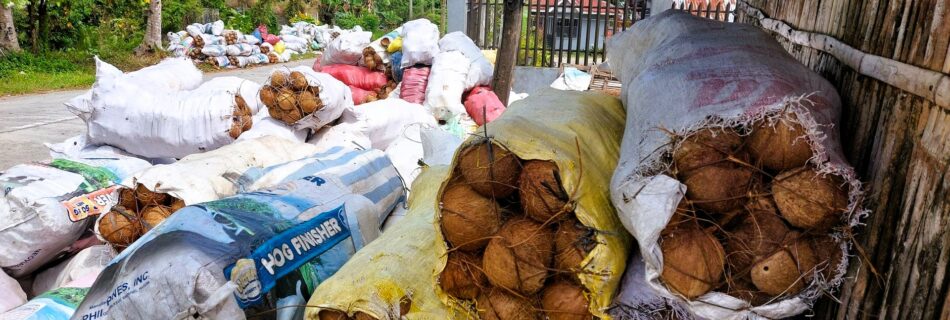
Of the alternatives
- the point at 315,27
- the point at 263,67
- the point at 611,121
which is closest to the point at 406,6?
the point at 315,27

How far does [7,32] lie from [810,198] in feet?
49.3

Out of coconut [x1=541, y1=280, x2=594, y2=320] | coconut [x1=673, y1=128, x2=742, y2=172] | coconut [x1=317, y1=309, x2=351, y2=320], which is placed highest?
coconut [x1=673, y1=128, x2=742, y2=172]

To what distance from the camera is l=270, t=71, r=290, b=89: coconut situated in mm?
4211

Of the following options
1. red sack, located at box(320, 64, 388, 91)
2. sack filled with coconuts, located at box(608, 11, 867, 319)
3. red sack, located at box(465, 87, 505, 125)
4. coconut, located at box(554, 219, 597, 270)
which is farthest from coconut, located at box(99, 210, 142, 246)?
red sack, located at box(320, 64, 388, 91)

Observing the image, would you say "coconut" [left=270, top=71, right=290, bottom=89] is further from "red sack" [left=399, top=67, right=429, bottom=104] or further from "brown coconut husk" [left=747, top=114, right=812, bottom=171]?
"brown coconut husk" [left=747, top=114, right=812, bottom=171]

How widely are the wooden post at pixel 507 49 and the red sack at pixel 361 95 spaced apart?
1.30 metres

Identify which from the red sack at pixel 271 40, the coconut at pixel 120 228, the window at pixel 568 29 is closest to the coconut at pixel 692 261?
the coconut at pixel 120 228

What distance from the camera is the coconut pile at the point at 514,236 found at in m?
1.57

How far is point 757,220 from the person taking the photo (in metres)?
1.40

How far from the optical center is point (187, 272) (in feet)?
6.50

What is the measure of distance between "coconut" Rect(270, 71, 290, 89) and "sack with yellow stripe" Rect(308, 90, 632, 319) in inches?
102

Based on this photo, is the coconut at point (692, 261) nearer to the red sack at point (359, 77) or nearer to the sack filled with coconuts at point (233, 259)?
the sack filled with coconuts at point (233, 259)

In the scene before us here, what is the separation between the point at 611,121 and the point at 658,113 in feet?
2.22

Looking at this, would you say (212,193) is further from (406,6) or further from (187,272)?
(406,6)
